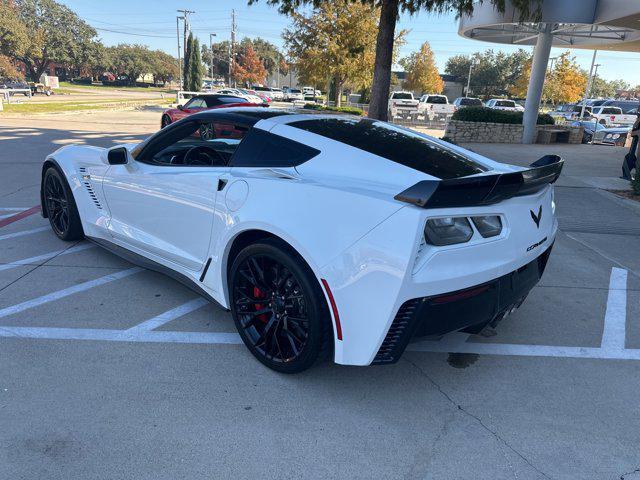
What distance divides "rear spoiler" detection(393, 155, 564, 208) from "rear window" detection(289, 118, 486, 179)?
32cm

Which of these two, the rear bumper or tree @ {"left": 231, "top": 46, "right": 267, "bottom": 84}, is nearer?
the rear bumper

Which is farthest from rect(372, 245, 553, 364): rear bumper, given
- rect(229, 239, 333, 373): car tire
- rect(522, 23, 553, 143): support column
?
rect(522, 23, 553, 143): support column

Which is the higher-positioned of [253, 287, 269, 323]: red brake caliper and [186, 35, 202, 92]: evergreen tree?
[186, 35, 202, 92]: evergreen tree

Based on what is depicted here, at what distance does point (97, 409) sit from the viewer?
8.63 feet

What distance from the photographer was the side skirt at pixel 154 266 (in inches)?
138

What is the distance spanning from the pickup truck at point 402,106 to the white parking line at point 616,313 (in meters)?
25.4

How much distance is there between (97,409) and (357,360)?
1.40 meters

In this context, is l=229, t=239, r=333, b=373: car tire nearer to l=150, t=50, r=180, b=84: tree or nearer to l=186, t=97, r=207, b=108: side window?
l=186, t=97, r=207, b=108: side window

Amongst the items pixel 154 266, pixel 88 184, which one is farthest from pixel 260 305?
pixel 88 184

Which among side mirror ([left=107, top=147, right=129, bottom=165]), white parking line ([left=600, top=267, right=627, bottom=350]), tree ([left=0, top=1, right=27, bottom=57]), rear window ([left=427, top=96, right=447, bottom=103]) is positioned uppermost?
tree ([left=0, top=1, right=27, bottom=57])

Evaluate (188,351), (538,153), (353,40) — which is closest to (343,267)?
(188,351)

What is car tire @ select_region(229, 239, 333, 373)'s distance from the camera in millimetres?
2664

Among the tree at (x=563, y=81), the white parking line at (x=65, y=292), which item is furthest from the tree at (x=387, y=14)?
the tree at (x=563, y=81)

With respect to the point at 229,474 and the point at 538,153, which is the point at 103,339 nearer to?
the point at 229,474
